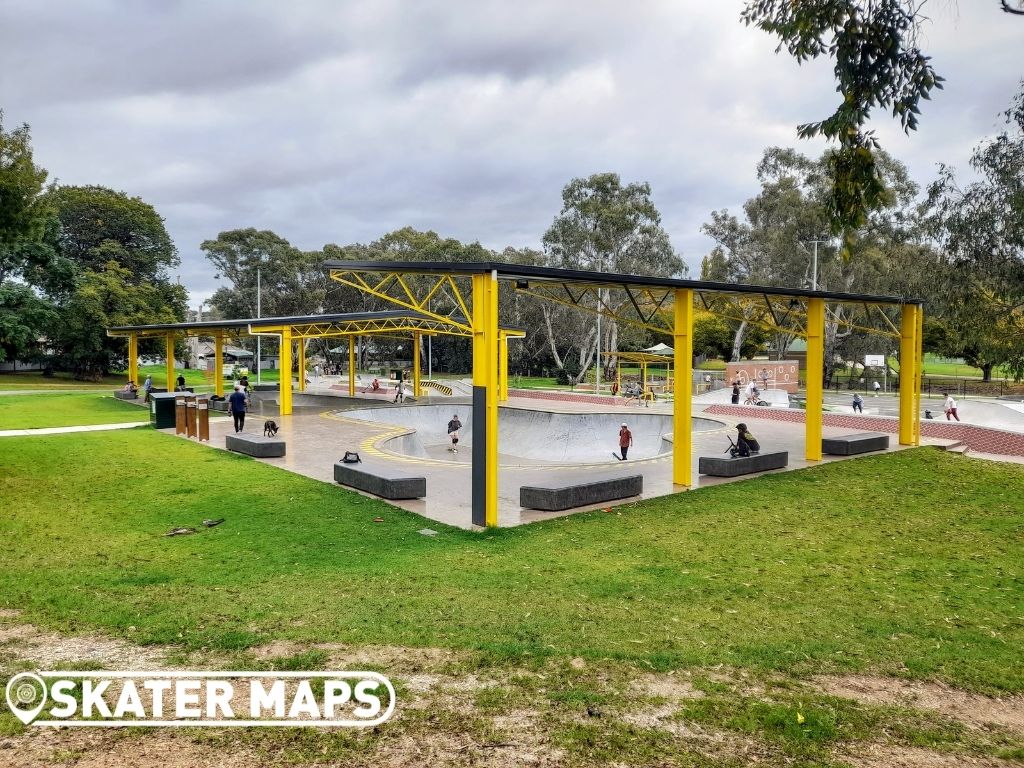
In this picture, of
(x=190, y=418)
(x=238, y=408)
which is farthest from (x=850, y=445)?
(x=190, y=418)

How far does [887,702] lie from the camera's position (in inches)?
177

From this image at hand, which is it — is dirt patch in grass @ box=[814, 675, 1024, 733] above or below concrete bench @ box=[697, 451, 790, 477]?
below

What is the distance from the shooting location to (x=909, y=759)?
12.3 ft

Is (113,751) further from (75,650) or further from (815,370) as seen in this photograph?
(815,370)

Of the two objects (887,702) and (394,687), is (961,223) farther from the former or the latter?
(394,687)

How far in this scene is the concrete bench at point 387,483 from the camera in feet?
36.6

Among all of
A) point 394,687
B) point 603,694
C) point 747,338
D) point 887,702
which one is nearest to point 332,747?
point 394,687

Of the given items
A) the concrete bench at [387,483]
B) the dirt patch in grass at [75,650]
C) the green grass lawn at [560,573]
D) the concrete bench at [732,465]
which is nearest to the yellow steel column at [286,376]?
the green grass lawn at [560,573]

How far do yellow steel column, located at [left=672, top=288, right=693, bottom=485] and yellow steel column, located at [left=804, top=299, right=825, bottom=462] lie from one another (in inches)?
169

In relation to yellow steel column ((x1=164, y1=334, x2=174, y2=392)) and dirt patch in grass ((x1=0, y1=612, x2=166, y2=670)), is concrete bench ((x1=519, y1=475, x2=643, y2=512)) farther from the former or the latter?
yellow steel column ((x1=164, y1=334, x2=174, y2=392))

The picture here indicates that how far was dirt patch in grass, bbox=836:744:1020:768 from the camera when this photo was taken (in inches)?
145

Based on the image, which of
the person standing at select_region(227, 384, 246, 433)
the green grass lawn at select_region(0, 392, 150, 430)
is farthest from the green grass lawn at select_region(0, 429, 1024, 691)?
the green grass lawn at select_region(0, 392, 150, 430)

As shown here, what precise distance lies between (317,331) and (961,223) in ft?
78.8

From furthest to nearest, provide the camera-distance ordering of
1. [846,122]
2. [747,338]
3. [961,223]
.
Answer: [747,338] → [961,223] → [846,122]
